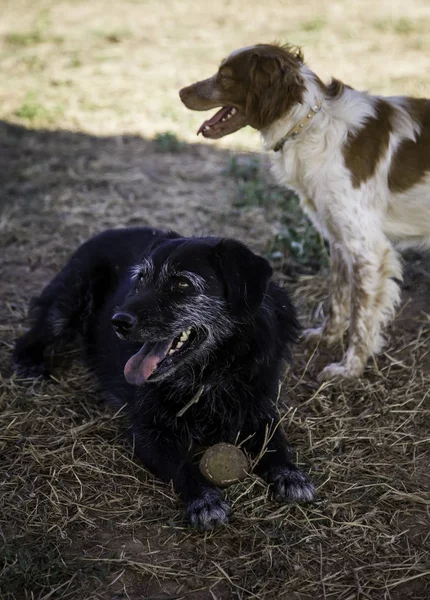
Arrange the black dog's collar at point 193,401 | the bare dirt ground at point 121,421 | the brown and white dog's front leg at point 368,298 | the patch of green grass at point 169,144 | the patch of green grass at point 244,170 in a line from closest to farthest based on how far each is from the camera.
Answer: the bare dirt ground at point 121,421 → the black dog's collar at point 193,401 → the brown and white dog's front leg at point 368,298 → the patch of green grass at point 244,170 → the patch of green grass at point 169,144

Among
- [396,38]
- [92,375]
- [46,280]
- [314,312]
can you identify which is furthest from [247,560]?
[396,38]

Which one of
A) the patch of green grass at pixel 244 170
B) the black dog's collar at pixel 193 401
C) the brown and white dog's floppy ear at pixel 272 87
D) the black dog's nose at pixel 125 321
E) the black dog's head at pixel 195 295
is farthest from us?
the patch of green grass at pixel 244 170

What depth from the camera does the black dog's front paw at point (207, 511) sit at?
2816mm

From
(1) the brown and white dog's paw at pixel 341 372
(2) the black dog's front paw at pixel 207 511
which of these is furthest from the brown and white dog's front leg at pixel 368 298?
(2) the black dog's front paw at pixel 207 511

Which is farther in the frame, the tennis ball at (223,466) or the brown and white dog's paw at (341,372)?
the brown and white dog's paw at (341,372)

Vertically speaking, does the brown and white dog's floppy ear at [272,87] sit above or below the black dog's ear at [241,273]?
above

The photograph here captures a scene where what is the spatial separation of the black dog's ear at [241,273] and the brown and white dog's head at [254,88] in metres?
1.23

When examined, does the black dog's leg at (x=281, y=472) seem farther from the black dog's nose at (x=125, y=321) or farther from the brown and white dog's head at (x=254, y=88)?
the brown and white dog's head at (x=254, y=88)

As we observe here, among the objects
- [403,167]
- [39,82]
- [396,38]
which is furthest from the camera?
[396,38]

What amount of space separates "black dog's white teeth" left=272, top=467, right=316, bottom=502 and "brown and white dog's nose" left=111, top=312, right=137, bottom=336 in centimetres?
87

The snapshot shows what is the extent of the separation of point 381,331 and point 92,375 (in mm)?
1679

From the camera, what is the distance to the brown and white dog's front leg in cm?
405

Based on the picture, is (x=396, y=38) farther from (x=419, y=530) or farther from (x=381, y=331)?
(x=419, y=530)

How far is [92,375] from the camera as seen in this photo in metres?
4.03
